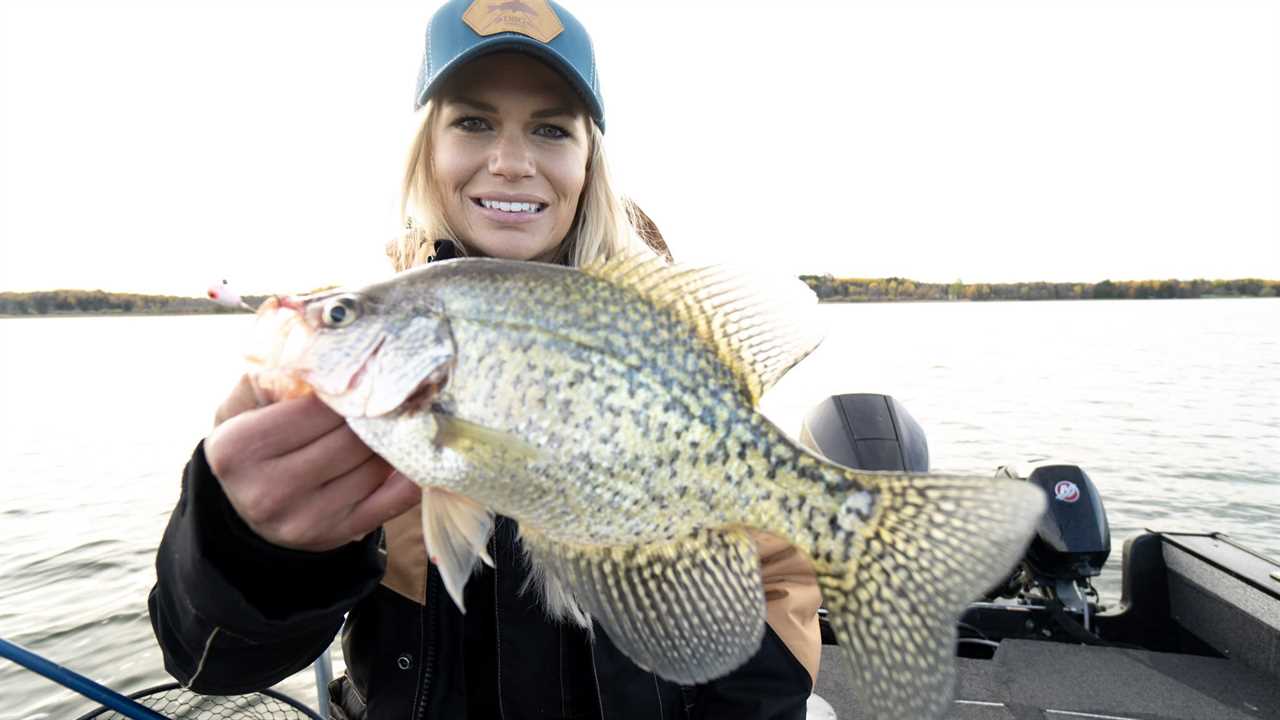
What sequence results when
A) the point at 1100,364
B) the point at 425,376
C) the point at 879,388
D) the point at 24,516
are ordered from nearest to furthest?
1. the point at 425,376
2. the point at 24,516
3. the point at 879,388
4. the point at 1100,364

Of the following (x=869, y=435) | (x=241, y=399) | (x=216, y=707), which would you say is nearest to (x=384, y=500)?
(x=241, y=399)

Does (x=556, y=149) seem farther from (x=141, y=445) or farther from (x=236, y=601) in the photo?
(x=141, y=445)

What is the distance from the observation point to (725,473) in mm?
1756

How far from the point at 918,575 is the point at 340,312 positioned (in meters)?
1.50

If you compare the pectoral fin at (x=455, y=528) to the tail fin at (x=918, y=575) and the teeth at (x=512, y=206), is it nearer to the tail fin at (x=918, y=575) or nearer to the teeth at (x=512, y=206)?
the tail fin at (x=918, y=575)

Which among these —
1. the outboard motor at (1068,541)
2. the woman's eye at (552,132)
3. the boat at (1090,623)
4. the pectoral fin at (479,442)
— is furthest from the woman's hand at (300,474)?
the outboard motor at (1068,541)

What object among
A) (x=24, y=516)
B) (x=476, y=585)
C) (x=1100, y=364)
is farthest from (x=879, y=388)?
(x=476, y=585)

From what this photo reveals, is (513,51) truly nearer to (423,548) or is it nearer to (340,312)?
(340,312)

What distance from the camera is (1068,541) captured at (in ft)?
15.4

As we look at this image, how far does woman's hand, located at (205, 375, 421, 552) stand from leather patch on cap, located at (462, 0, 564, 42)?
5.54 ft

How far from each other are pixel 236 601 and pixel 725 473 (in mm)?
1247

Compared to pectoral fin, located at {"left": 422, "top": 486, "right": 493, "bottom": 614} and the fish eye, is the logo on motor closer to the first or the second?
pectoral fin, located at {"left": 422, "top": 486, "right": 493, "bottom": 614}

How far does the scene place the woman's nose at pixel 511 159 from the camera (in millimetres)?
2879

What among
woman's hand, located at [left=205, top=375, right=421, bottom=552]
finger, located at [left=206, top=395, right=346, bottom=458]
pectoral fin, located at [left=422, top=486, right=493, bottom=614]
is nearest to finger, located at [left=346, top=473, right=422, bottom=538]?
woman's hand, located at [left=205, top=375, right=421, bottom=552]
